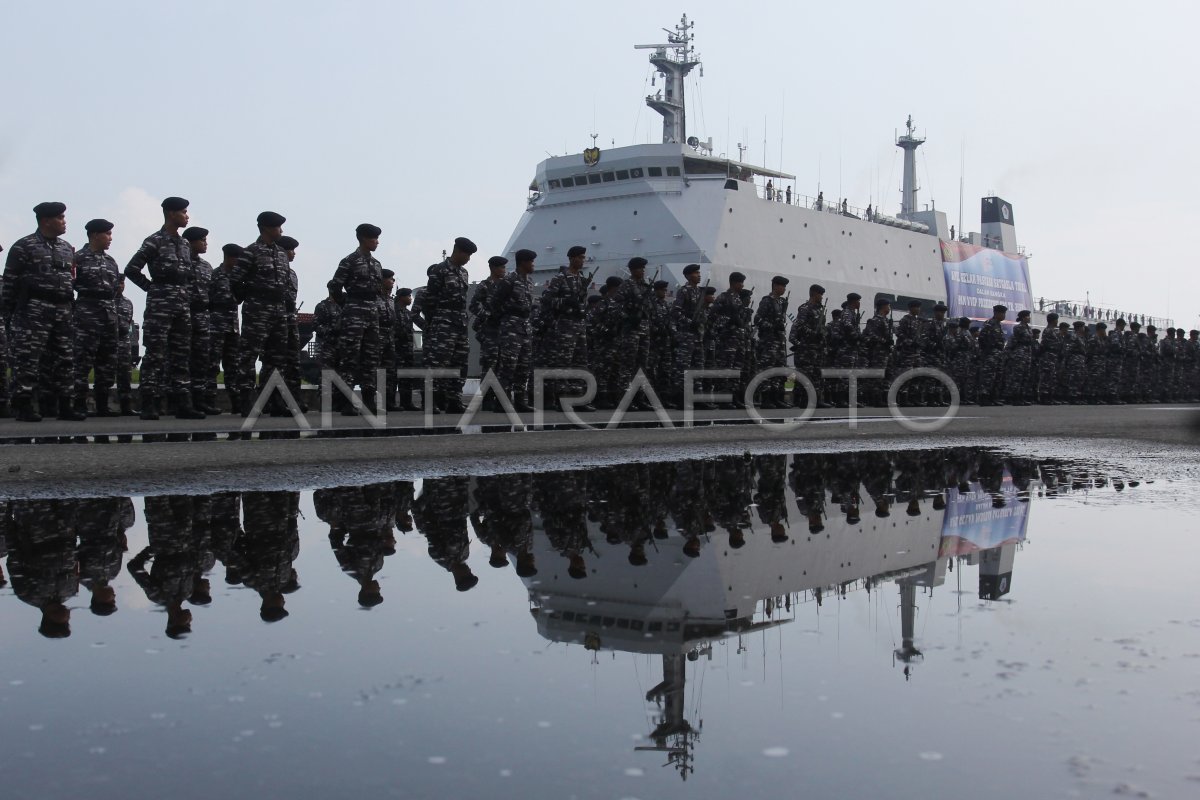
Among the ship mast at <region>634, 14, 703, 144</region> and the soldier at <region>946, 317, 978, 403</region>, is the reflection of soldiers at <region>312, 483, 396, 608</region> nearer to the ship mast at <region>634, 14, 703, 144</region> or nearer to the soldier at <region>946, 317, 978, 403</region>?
the soldier at <region>946, 317, 978, 403</region>

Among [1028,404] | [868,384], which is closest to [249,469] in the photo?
[868,384]

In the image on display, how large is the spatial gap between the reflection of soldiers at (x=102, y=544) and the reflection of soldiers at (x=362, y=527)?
62 centimetres

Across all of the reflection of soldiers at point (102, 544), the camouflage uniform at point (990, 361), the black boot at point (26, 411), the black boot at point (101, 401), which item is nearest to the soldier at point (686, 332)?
the black boot at point (101, 401)

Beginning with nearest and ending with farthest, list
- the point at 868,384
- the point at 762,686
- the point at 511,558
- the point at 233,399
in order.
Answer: the point at 762,686
the point at 511,558
the point at 233,399
the point at 868,384

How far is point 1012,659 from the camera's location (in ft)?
7.37

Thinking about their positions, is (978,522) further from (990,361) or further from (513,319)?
(990,361)

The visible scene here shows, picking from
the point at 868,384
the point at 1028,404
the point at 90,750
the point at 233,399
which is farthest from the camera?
the point at 1028,404

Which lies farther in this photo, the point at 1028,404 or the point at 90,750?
the point at 1028,404

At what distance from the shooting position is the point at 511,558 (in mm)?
3430

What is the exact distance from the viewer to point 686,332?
46.7ft

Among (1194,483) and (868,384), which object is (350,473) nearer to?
(1194,483)

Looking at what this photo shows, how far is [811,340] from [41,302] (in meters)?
10.5

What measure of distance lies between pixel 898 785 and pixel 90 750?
1.19 meters

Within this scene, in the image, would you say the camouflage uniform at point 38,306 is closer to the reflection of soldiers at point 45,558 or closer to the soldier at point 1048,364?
the reflection of soldiers at point 45,558
